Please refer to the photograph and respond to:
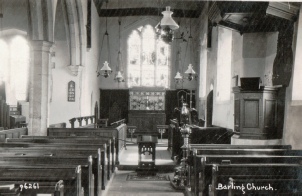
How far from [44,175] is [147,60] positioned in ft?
50.3

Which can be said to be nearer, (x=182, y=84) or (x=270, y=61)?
(x=270, y=61)

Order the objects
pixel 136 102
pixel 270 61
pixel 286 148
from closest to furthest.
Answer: pixel 286 148
pixel 270 61
pixel 136 102

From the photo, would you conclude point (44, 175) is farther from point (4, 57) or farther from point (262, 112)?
point (4, 57)

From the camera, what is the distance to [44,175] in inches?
142

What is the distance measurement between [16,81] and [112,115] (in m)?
5.12

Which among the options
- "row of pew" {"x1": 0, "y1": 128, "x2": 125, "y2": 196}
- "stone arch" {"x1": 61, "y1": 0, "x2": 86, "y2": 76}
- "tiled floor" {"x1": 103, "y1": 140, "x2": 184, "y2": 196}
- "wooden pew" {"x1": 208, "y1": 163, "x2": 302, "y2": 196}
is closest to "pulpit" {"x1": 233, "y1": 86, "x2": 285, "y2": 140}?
"tiled floor" {"x1": 103, "y1": 140, "x2": 184, "y2": 196}

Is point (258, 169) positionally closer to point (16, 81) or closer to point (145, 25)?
point (16, 81)

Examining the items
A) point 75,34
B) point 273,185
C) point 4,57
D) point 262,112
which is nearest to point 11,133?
point 262,112

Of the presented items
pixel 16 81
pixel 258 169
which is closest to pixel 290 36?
pixel 258 169

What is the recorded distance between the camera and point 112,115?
711 inches

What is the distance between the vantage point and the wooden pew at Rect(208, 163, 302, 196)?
3713mm

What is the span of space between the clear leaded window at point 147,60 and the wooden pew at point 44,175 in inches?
588

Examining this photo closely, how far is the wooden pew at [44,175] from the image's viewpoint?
140 inches

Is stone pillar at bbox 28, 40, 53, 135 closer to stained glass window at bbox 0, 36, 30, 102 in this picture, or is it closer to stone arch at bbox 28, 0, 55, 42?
stone arch at bbox 28, 0, 55, 42
